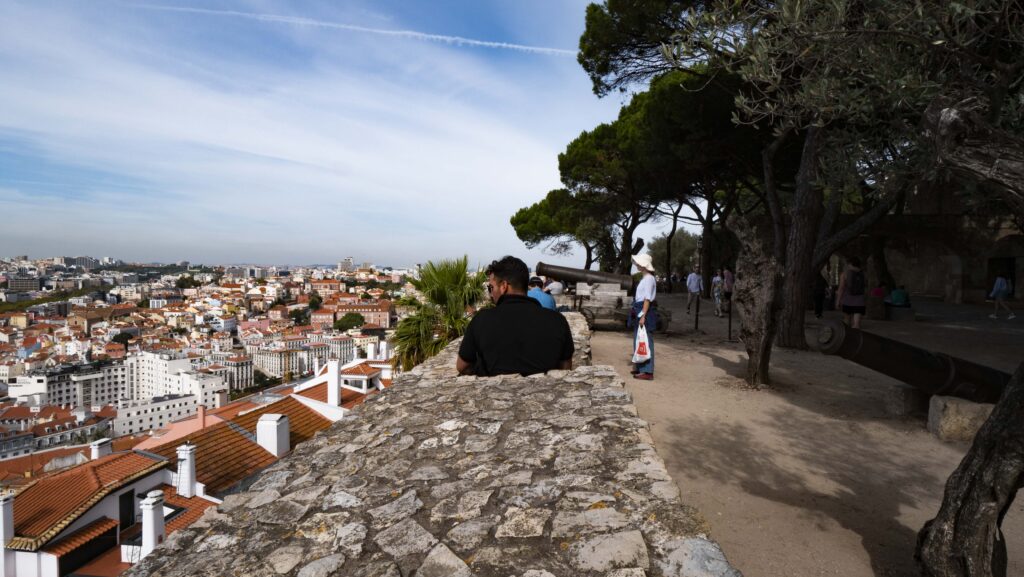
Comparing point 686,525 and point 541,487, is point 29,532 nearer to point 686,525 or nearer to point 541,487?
point 541,487

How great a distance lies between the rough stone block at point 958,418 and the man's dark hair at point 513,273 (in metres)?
4.31

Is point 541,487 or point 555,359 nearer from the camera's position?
point 541,487

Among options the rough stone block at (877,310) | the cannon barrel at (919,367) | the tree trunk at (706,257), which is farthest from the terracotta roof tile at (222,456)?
the tree trunk at (706,257)

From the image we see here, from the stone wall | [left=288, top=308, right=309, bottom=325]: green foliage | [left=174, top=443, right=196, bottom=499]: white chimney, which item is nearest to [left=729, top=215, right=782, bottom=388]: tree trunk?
the stone wall

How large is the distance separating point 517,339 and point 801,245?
24.7 feet

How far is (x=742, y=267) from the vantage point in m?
7.23

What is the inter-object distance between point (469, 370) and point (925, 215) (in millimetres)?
24238

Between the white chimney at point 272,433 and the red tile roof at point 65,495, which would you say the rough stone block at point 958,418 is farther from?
the red tile roof at point 65,495

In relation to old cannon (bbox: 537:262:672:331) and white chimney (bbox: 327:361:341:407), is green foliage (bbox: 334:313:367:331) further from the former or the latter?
old cannon (bbox: 537:262:672:331)

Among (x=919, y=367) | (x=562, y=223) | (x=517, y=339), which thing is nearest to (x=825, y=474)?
(x=919, y=367)

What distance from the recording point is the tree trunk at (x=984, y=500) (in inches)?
89.9

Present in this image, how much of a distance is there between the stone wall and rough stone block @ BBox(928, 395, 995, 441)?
3.86 metres

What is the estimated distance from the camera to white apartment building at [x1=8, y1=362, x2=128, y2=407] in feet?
181

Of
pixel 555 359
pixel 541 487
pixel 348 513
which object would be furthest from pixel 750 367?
pixel 348 513
